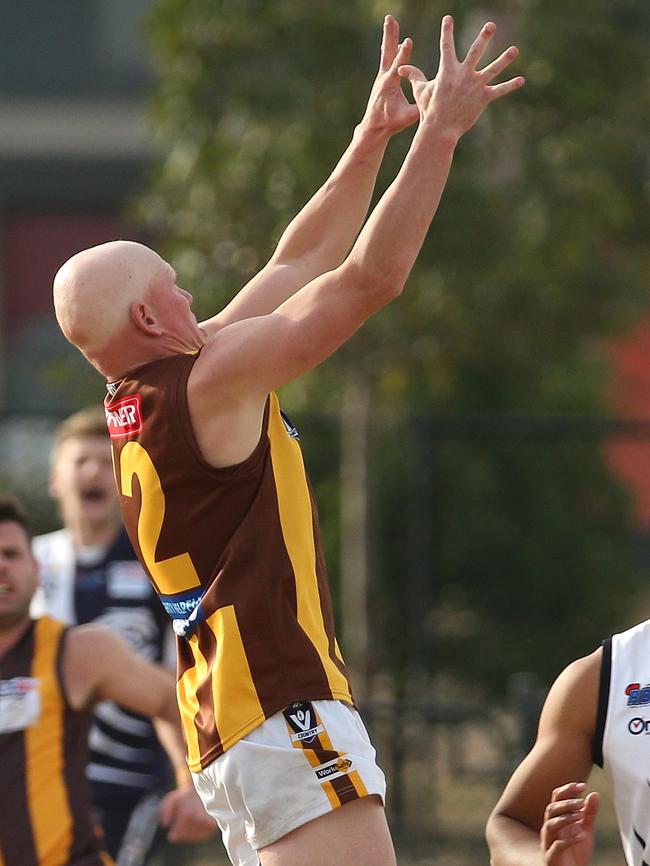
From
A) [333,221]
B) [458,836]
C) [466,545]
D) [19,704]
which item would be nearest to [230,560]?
[333,221]

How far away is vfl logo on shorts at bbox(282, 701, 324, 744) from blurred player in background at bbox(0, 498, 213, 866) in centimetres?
157

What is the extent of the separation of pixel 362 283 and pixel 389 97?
682 mm

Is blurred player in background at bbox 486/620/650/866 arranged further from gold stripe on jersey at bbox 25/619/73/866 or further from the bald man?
gold stripe on jersey at bbox 25/619/73/866

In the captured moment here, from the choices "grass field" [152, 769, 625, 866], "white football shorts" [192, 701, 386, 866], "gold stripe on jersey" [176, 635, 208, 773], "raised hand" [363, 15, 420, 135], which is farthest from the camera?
"grass field" [152, 769, 625, 866]

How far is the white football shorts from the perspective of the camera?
3.37m

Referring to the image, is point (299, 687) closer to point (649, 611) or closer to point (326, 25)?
point (326, 25)

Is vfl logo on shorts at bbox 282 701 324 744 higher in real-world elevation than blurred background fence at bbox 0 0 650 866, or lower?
lower

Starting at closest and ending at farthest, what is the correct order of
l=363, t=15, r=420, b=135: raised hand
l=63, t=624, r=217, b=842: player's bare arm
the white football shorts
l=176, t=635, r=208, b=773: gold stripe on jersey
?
the white football shorts
l=176, t=635, r=208, b=773: gold stripe on jersey
l=363, t=15, r=420, b=135: raised hand
l=63, t=624, r=217, b=842: player's bare arm

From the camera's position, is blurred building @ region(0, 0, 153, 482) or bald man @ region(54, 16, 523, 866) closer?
bald man @ region(54, 16, 523, 866)

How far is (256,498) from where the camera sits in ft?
11.2

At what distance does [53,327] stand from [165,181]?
14343 mm

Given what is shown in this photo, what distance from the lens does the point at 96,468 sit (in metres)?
6.75

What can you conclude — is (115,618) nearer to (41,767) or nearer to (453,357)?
(41,767)

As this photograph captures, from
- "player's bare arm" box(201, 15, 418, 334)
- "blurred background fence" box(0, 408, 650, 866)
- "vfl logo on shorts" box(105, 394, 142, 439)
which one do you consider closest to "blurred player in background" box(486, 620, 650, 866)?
"vfl logo on shorts" box(105, 394, 142, 439)
